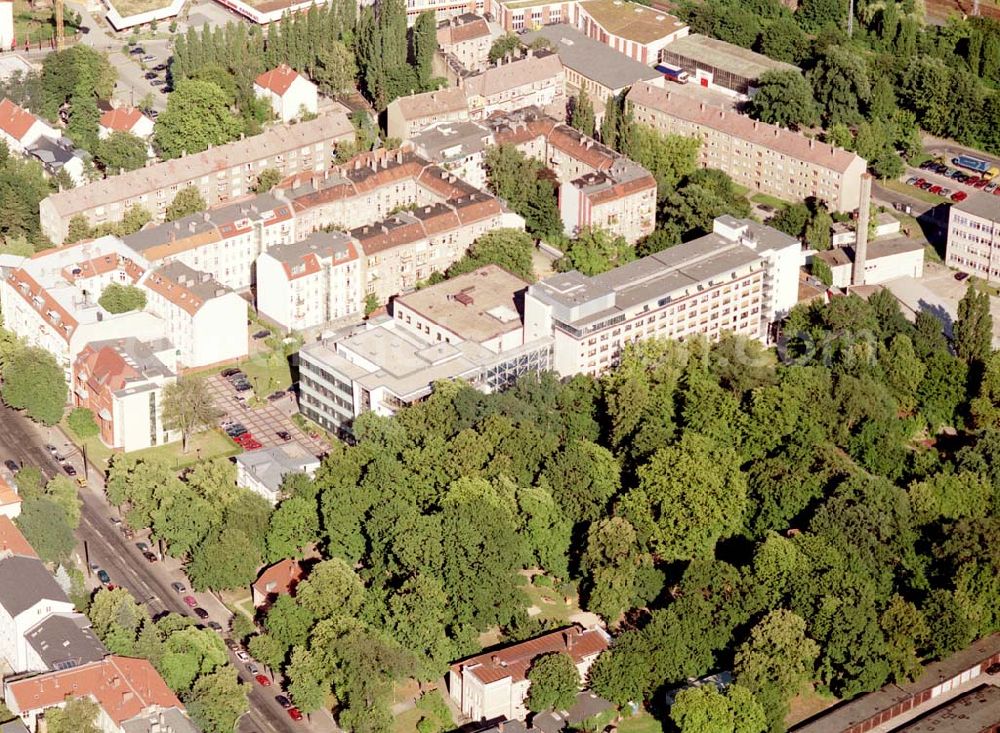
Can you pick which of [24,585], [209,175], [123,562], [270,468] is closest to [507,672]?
[270,468]

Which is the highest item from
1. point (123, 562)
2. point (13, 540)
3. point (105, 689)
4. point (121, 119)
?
point (121, 119)

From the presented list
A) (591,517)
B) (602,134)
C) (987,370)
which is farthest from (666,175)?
(591,517)

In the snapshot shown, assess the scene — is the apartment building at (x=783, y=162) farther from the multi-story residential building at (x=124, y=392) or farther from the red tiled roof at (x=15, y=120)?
the red tiled roof at (x=15, y=120)

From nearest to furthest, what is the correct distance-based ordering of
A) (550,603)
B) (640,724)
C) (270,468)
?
(640,724) < (550,603) < (270,468)

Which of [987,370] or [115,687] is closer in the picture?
[115,687]

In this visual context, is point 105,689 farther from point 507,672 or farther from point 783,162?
point 783,162

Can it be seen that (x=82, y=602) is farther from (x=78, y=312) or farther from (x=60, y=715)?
(x=78, y=312)
